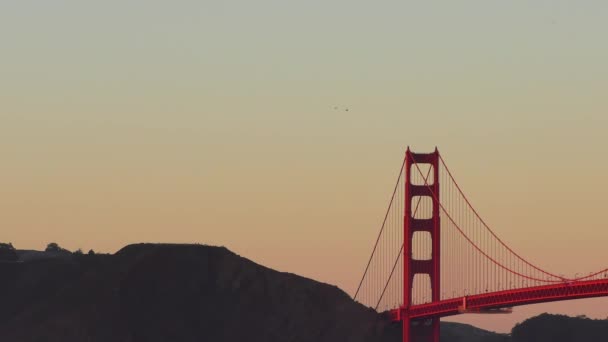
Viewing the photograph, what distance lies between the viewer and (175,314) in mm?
180250

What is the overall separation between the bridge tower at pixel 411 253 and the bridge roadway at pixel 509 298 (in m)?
1.35

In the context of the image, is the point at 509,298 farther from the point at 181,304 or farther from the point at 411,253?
the point at 181,304

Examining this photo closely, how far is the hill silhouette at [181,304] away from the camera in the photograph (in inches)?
6909

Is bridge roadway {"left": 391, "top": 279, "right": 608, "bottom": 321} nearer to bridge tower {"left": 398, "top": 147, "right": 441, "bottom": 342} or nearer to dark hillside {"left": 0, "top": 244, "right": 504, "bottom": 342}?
bridge tower {"left": 398, "top": 147, "right": 441, "bottom": 342}

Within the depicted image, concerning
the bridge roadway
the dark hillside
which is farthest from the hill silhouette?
the bridge roadway

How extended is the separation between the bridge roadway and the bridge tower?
1.35 metres

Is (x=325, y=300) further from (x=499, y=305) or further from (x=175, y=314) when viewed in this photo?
(x=499, y=305)

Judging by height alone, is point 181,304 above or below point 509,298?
above

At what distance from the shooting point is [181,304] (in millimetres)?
181750

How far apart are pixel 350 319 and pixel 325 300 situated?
8.28 meters

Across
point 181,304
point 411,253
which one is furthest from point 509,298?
point 181,304

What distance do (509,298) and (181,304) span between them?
57.2m

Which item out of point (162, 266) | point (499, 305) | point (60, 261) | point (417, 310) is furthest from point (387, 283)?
point (60, 261)

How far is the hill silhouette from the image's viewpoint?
17550 centimetres
